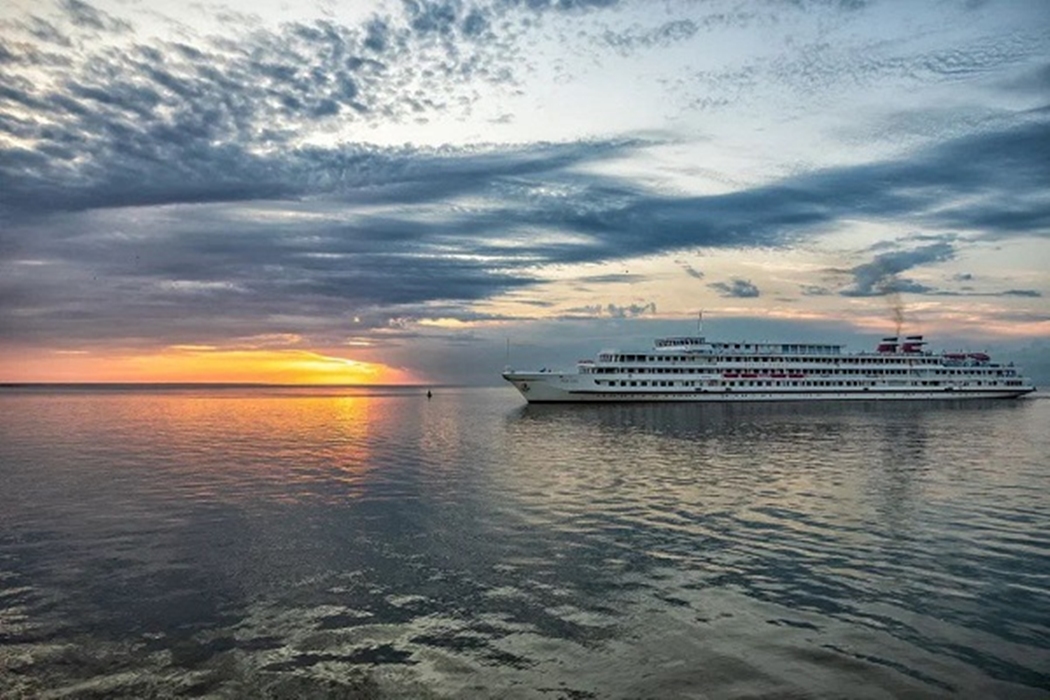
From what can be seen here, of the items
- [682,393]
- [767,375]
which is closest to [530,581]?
[682,393]

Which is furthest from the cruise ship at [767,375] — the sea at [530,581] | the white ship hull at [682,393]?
the sea at [530,581]

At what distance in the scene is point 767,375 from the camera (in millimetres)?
120562

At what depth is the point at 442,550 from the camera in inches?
894

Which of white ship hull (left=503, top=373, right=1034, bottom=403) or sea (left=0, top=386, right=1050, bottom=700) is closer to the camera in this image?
sea (left=0, top=386, right=1050, bottom=700)

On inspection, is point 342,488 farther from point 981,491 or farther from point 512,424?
point 512,424

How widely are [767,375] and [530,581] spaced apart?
109m

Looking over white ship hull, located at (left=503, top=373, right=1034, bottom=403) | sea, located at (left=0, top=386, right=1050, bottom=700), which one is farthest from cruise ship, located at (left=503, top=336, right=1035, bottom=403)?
sea, located at (left=0, top=386, right=1050, bottom=700)

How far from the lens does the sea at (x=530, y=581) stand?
13297 mm

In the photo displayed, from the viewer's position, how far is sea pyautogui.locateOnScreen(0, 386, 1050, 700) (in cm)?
1330

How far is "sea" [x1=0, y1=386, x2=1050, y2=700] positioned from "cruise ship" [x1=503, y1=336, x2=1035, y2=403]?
68436 mm

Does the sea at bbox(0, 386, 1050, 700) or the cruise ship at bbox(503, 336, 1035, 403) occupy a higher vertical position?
the cruise ship at bbox(503, 336, 1035, 403)

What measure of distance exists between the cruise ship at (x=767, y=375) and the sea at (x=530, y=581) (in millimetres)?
68436

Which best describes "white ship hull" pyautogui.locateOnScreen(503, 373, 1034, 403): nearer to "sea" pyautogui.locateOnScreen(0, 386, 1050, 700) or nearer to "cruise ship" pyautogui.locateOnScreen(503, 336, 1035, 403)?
"cruise ship" pyautogui.locateOnScreen(503, 336, 1035, 403)

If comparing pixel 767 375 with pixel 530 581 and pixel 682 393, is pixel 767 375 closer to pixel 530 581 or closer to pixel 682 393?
pixel 682 393
